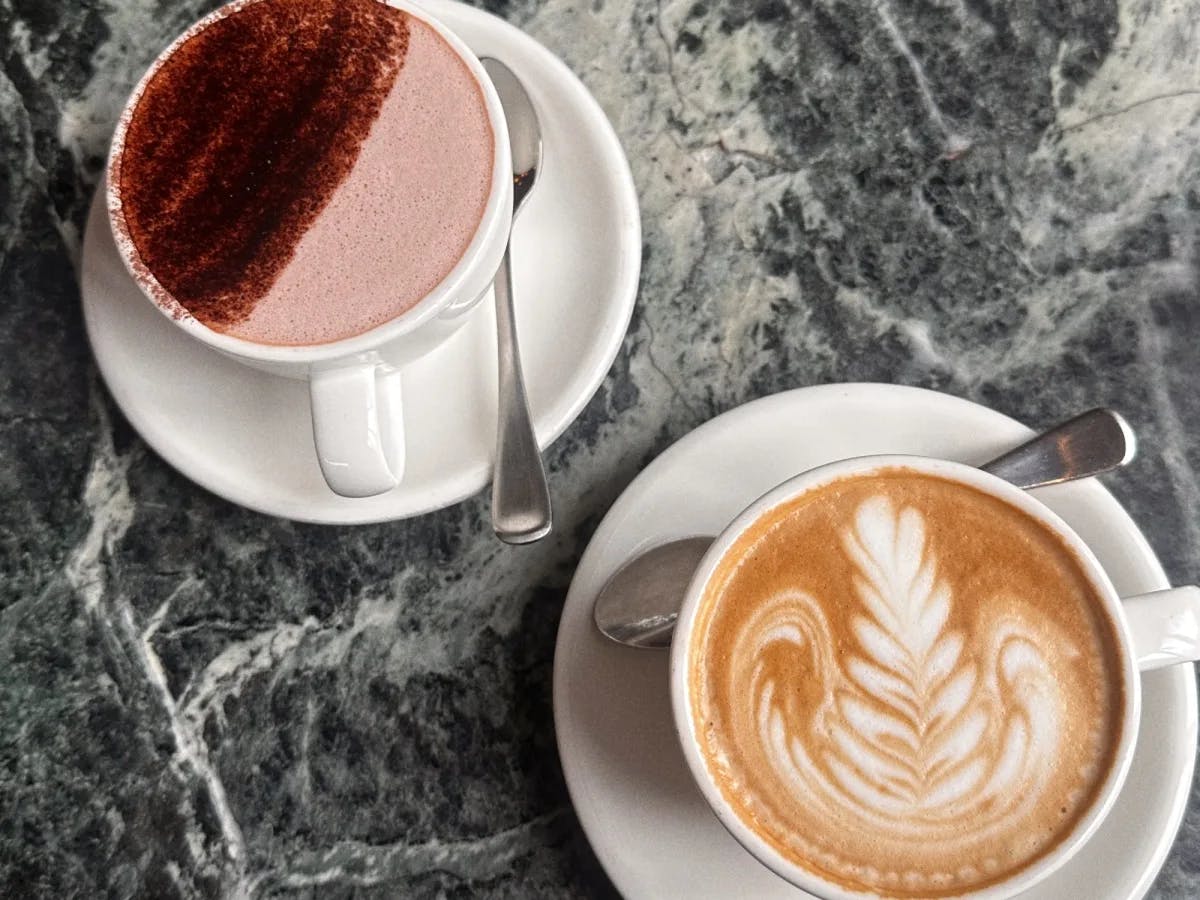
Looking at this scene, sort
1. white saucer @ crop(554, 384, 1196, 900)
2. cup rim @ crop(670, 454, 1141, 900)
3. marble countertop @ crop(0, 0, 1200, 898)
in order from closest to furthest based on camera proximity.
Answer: cup rim @ crop(670, 454, 1141, 900) → white saucer @ crop(554, 384, 1196, 900) → marble countertop @ crop(0, 0, 1200, 898)

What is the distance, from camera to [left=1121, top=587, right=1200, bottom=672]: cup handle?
0.94m

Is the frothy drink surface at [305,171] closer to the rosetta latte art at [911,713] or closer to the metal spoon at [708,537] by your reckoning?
the metal spoon at [708,537]

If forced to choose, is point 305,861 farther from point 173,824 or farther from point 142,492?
point 142,492

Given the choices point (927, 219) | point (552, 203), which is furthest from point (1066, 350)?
point (552, 203)

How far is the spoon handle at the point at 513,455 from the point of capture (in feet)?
3.44

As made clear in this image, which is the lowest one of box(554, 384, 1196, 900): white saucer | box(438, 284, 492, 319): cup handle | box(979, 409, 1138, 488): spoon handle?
box(554, 384, 1196, 900): white saucer

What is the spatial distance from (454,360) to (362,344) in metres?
0.18

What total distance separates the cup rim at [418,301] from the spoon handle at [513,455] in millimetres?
90

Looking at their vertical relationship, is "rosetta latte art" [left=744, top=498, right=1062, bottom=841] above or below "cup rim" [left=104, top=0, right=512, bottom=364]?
below

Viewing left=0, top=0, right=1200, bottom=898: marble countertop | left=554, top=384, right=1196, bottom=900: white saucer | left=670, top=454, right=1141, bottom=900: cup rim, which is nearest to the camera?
left=670, top=454, right=1141, bottom=900: cup rim

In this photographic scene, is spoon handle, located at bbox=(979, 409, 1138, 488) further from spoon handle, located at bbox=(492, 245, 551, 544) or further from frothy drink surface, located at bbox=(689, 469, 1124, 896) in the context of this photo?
spoon handle, located at bbox=(492, 245, 551, 544)

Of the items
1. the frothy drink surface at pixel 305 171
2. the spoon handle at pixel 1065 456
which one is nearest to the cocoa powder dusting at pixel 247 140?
the frothy drink surface at pixel 305 171

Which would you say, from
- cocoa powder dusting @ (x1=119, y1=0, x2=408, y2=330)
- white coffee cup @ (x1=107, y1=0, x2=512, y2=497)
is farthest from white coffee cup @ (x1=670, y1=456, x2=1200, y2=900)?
cocoa powder dusting @ (x1=119, y1=0, x2=408, y2=330)

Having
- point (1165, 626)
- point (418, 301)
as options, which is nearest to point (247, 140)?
point (418, 301)
